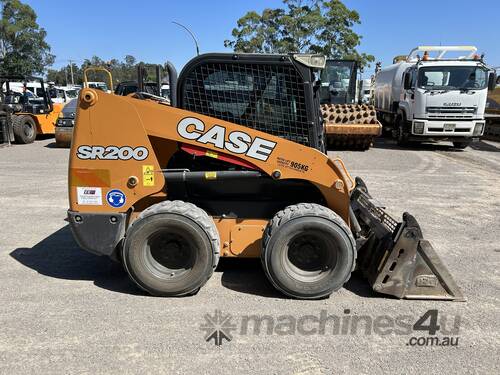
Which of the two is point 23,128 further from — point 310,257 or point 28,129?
Result: point 310,257

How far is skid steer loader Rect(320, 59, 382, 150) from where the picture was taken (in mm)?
13664

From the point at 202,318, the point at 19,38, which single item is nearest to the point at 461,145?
the point at 202,318

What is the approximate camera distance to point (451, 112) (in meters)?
13.9

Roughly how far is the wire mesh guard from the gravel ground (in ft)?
5.21

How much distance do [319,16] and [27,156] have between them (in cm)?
2724

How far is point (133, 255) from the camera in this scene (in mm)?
3979

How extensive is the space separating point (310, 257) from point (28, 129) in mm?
14893

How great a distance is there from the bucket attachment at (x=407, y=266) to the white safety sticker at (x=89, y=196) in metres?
2.45

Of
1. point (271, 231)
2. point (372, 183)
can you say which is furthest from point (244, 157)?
point (372, 183)

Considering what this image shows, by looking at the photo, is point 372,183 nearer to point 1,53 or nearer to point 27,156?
point 27,156

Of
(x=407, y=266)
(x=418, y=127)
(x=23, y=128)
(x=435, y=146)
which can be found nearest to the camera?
(x=407, y=266)

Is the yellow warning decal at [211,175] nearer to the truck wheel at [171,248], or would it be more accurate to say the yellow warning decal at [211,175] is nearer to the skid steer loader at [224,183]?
the skid steer loader at [224,183]

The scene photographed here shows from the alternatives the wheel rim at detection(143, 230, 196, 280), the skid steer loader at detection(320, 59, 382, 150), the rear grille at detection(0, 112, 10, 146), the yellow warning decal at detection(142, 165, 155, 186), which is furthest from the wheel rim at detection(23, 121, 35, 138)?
the wheel rim at detection(143, 230, 196, 280)

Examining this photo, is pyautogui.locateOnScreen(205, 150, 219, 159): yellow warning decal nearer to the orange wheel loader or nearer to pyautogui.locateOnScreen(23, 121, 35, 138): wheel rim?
the orange wheel loader
